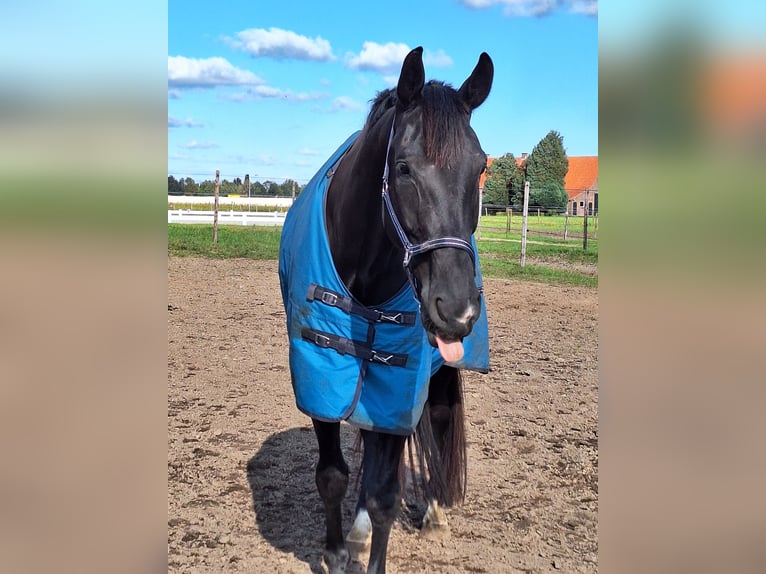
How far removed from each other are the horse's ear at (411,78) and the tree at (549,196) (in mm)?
28856

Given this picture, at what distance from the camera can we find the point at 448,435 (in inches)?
143

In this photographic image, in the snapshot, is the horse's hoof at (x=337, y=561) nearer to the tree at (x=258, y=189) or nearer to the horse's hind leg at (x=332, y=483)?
the horse's hind leg at (x=332, y=483)

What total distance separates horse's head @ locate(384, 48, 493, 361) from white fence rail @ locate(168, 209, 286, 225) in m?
21.6

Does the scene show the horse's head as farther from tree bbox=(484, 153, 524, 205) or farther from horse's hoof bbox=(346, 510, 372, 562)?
tree bbox=(484, 153, 524, 205)

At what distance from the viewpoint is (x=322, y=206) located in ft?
8.66

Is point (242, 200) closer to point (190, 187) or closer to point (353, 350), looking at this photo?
point (190, 187)

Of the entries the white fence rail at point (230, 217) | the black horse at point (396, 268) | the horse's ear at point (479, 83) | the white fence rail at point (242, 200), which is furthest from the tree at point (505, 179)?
the horse's ear at point (479, 83)

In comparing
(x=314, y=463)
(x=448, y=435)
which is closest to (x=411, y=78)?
(x=448, y=435)

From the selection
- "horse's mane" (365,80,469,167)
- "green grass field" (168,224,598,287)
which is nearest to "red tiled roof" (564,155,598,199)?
"green grass field" (168,224,598,287)

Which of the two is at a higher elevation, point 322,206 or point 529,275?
point 322,206

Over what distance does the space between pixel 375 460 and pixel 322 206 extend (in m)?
1.16

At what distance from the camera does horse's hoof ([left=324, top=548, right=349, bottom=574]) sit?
2.96 metres
